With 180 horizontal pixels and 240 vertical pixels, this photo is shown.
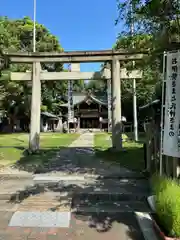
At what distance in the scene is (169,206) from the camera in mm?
3408

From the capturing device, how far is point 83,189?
19.4 feet

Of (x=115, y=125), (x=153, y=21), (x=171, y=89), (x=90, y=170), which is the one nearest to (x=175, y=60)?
(x=171, y=89)

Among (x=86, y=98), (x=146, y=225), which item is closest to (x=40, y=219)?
(x=146, y=225)

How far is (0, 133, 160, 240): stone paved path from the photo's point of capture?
156 inches

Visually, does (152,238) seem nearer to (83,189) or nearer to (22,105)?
(83,189)

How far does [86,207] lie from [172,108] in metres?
2.55

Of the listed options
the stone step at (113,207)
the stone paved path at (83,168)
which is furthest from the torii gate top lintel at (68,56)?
the stone step at (113,207)

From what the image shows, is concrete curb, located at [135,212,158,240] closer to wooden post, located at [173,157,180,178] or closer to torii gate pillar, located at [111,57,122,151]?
wooden post, located at [173,157,180,178]

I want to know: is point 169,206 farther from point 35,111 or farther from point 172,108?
point 35,111

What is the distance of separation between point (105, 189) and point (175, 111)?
8.66 ft

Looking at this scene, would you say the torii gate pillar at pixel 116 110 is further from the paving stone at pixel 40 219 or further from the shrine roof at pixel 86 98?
the shrine roof at pixel 86 98

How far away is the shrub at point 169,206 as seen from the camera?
Result: 3.30 m

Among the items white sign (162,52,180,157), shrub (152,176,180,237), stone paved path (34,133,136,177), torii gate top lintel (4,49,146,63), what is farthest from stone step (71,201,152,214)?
torii gate top lintel (4,49,146,63)

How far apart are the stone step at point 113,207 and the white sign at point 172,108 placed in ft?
4.47
